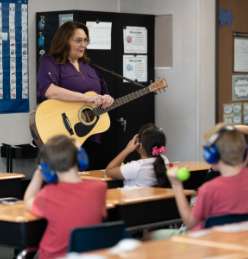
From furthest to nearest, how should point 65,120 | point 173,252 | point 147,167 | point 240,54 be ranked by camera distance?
1. point 240,54
2. point 65,120
3. point 147,167
4. point 173,252

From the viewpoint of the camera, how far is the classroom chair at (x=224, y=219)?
160 inches

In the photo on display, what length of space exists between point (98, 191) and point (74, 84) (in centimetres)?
258

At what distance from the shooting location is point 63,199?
4.05m

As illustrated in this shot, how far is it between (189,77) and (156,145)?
2.96 meters

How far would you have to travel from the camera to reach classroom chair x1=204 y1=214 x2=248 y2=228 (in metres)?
4.07

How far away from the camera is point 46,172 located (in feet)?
13.5

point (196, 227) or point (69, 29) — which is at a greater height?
point (69, 29)

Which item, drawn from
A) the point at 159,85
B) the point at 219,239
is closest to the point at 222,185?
the point at 219,239

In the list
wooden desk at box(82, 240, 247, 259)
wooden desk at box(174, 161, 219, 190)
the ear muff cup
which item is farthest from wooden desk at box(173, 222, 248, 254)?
wooden desk at box(174, 161, 219, 190)

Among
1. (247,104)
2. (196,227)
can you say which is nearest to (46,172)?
(196,227)

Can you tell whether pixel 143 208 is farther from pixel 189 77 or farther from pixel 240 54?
pixel 240 54

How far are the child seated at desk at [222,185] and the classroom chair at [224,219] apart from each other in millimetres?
21

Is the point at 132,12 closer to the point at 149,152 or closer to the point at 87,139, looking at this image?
the point at 87,139

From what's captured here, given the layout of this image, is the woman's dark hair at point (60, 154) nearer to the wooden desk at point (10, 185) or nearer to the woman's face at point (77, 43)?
the wooden desk at point (10, 185)
